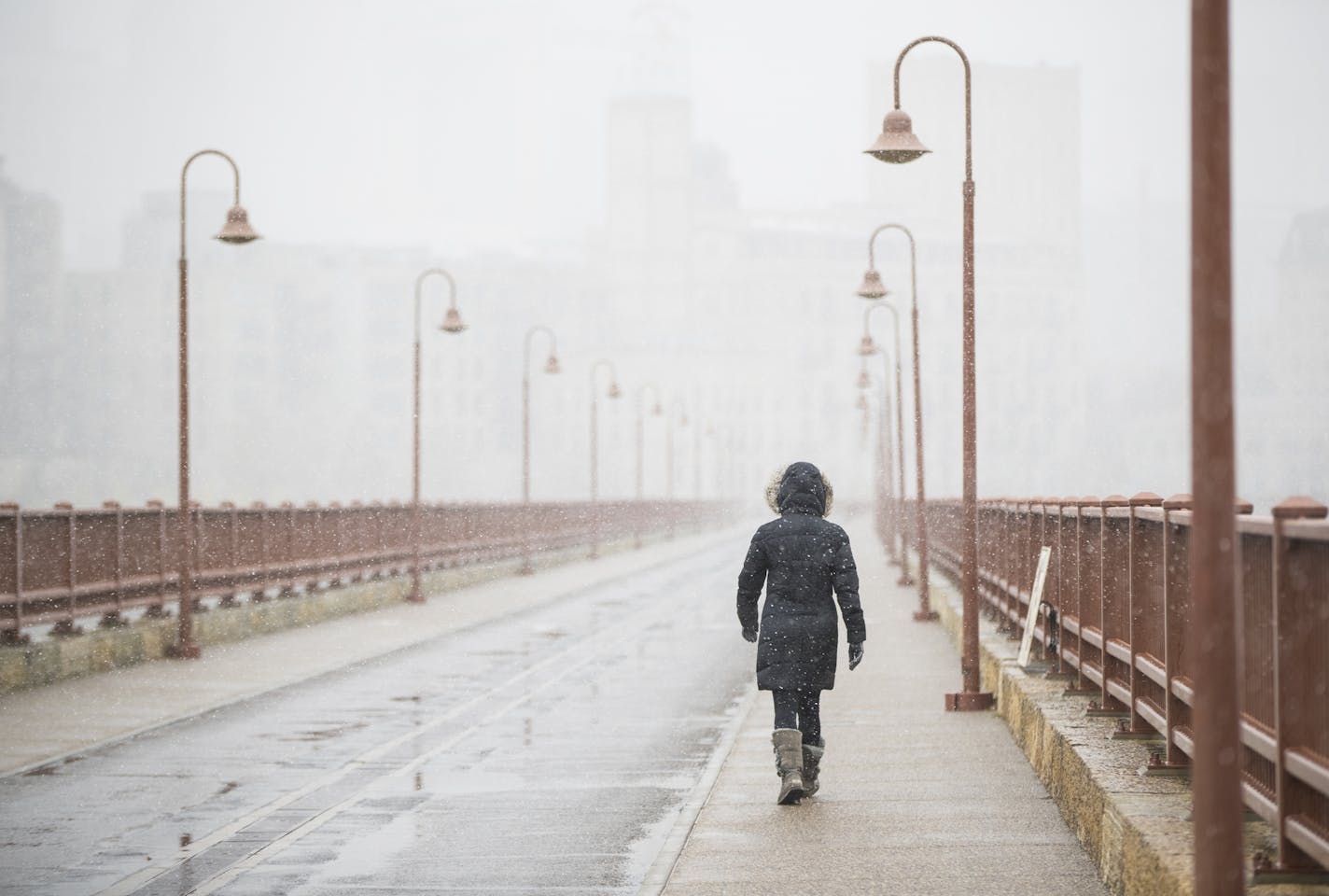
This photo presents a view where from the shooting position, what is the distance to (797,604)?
10.6 m

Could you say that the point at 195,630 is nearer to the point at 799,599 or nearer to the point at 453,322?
the point at 453,322

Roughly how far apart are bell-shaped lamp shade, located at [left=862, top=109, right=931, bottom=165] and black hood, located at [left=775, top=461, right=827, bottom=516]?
5.79 metres

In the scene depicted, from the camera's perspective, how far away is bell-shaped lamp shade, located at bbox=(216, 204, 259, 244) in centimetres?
2219

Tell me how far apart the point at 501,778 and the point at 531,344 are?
7009 inches

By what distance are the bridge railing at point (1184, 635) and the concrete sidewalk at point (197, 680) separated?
7326 millimetres

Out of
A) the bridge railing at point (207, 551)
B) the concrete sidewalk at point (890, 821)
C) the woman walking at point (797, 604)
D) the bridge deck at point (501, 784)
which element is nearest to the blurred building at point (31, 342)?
the bridge railing at point (207, 551)

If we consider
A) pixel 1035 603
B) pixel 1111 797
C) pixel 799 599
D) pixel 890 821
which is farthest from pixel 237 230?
pixel 1111 797

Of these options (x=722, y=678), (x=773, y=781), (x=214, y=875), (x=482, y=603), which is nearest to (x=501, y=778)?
(x=773, y=781)

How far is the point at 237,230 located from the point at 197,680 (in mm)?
5665

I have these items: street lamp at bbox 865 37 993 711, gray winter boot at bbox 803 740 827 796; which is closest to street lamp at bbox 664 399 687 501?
Answer: street lamp at bbox 865 37 993 711

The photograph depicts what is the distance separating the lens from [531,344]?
18988cm

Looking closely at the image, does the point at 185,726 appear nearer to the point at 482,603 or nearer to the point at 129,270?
the point at 482,603

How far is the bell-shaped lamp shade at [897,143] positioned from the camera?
53.5 feet

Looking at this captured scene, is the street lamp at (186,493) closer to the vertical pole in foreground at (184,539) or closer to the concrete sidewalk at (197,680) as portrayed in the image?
the vertical pole in foreground at (184,539)
